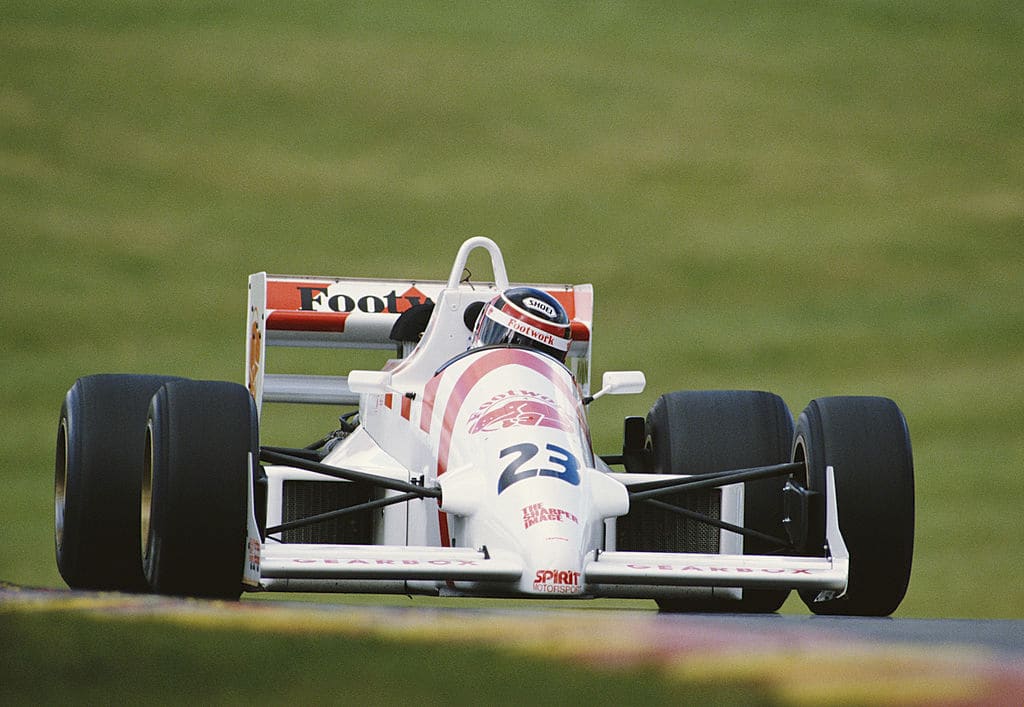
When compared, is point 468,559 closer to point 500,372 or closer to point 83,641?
point 500,372

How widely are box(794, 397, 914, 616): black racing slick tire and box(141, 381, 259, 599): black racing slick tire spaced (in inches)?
61.4

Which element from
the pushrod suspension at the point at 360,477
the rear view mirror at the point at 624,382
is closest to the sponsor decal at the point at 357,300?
the rear view mirror at the point at 624,382

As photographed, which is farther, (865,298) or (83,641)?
(865,298)

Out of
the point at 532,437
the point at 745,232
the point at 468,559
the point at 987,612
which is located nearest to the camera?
the point at 468,559

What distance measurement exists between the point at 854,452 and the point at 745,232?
28.5 ft

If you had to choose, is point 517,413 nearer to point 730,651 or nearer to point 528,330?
point 528,330

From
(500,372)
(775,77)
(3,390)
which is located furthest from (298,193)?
(500,372)

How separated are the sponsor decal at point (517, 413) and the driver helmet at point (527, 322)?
358 mm

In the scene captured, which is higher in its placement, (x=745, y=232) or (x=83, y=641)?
(x=745, y=232)

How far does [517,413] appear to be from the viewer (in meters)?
4.68

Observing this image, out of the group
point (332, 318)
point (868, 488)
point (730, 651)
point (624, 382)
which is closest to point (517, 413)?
point (624, 382)

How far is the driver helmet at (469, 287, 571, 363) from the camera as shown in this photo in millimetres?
5160

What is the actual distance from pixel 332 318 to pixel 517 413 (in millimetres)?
1943

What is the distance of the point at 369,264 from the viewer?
→ 12594 millimetres
